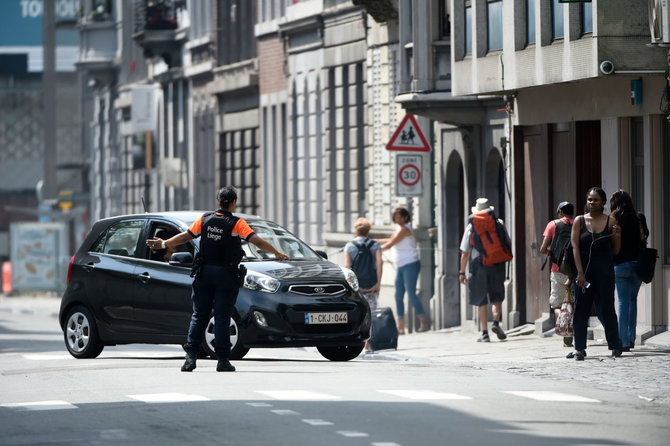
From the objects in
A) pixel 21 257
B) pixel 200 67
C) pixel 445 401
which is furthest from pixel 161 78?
pixel 445 401

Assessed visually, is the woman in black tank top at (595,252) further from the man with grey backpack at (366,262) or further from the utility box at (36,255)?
the utility box at (36,255)

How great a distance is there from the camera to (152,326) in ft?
66.7

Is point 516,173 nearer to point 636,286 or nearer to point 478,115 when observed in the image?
point 478,115

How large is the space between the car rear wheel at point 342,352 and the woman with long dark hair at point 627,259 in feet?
9.06

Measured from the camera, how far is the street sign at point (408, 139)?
2667cm

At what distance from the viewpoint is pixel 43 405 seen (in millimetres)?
15023

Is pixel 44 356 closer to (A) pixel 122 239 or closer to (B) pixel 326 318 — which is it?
(A) pixel 122 239

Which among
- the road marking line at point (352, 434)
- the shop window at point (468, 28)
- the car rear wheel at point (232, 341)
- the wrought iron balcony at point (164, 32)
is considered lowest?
the road marking line at point (352, 434)

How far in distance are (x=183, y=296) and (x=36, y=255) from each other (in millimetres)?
45733

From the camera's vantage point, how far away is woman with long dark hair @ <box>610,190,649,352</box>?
64.4 feet

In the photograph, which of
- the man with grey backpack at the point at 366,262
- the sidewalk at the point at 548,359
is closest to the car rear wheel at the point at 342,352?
the sidewalk at the point at 548,359

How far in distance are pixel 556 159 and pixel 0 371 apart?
9428 millimetres

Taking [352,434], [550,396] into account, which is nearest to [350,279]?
[550,396]

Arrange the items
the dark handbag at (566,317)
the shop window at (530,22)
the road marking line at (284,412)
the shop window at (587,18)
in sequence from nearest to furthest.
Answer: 1. the road marking line at (284,412)
2. the dark handbag at (566,317)
3. the shop window at (587,18)
4. the shop window at (530,22)
